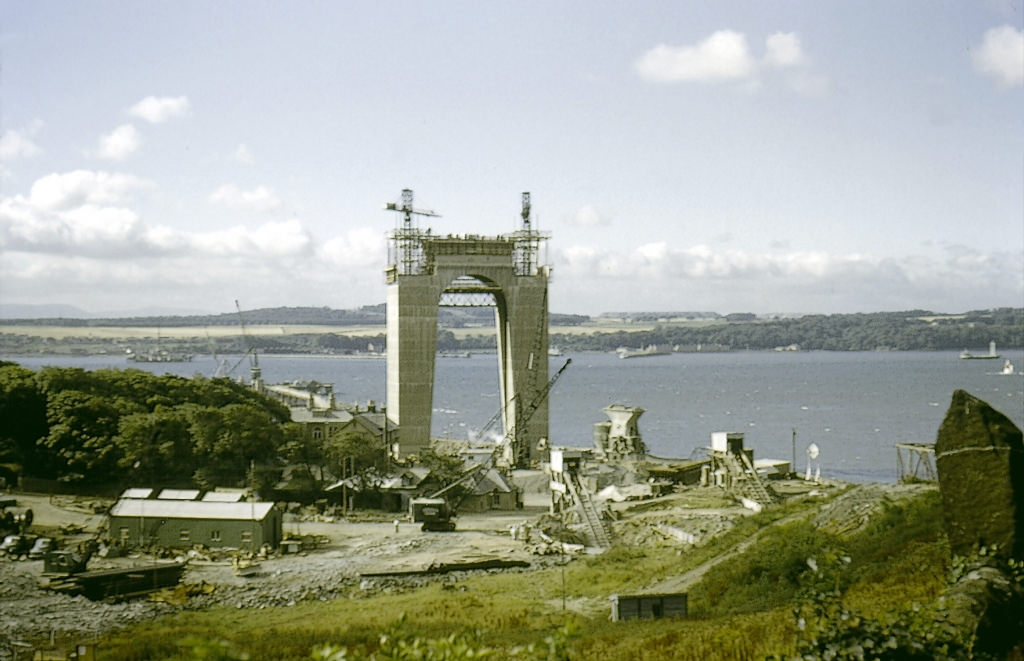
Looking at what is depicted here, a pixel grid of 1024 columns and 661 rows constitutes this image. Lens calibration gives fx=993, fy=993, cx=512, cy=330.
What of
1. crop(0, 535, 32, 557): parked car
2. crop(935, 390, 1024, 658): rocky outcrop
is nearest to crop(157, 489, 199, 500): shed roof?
crop(0, 535, 32, 557): parked car

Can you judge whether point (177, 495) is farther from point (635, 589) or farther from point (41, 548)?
point (635, 589)

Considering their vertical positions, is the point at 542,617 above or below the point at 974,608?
below

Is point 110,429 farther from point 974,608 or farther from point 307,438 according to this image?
point 974,608

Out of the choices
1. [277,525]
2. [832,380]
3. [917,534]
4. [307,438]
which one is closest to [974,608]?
[917,534]

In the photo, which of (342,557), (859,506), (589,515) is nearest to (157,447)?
(342,557)

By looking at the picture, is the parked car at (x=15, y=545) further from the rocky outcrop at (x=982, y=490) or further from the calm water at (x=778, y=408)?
the calm water at (x=778, y=408)

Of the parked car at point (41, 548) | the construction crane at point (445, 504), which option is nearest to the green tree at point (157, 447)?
the parked car at point (41, 548)

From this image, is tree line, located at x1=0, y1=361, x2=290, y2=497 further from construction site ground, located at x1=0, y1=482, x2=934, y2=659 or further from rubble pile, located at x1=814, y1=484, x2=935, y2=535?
rubble pile, located at x1=814, y1=484, x2=935, y2=535
